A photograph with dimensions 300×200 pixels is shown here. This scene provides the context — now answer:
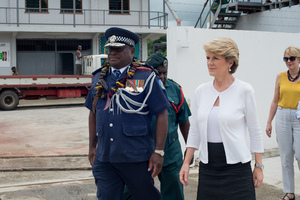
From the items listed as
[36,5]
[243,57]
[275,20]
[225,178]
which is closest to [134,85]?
[225,178]

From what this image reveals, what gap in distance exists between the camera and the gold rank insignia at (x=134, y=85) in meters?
3.40

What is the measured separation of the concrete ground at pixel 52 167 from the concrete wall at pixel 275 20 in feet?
22.6

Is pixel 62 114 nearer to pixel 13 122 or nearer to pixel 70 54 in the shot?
pixel 13 122

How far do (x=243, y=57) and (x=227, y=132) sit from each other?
4.23m

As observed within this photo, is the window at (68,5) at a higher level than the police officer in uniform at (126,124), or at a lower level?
higher

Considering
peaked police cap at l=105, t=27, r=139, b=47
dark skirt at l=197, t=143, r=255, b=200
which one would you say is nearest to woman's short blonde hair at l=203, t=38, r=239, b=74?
dark skirt at l=197, t=143, r=255, b=200

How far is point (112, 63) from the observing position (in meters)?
3.46

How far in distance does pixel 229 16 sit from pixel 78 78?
6.77m

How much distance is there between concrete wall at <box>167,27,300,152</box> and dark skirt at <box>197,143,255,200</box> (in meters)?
3.43

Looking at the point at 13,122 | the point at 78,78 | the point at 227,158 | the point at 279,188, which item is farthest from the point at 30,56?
the point at 227,158

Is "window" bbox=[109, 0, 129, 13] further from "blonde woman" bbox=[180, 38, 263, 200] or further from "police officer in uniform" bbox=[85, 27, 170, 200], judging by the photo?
"blonde woman" bbox=[180, 38, 263, 200]

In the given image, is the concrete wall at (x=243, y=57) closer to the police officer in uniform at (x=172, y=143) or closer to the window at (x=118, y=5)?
the police officer in uniform at (x=172, y=143)

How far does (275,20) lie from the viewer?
14898 millimetres

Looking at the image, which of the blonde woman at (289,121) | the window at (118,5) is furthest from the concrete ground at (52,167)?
the window at (118,5)
